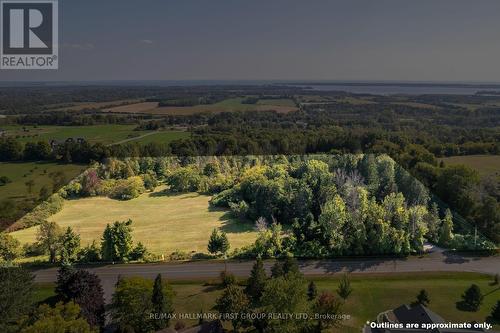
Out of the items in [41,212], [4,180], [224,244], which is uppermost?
[4,180]

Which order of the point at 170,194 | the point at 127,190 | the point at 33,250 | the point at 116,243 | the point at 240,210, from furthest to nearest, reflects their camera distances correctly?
the point at 170,194
the point at 127,190
the point at 240,210
the point at 33,250
the point at 116,243

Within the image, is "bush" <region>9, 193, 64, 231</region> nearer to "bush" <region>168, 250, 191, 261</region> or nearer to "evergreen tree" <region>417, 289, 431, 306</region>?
"bush" <region>168, 250, 191, 261</region>

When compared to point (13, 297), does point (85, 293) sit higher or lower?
lower

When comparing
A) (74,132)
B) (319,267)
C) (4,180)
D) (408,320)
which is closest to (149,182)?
(4,180)

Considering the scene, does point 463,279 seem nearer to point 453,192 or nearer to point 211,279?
point 453,192

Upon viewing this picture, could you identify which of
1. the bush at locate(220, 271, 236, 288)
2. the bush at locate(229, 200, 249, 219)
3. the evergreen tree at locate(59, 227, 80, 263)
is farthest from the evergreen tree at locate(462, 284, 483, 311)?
the evergreen tree at locate(59, 227, 80, 263)

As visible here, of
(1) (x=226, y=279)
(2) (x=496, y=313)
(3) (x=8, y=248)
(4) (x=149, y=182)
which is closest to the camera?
(2) (x=496, y=313)

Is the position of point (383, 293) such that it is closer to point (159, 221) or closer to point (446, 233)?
point (446, 233)

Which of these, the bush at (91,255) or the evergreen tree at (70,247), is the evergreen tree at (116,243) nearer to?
the bush at (91,255)
